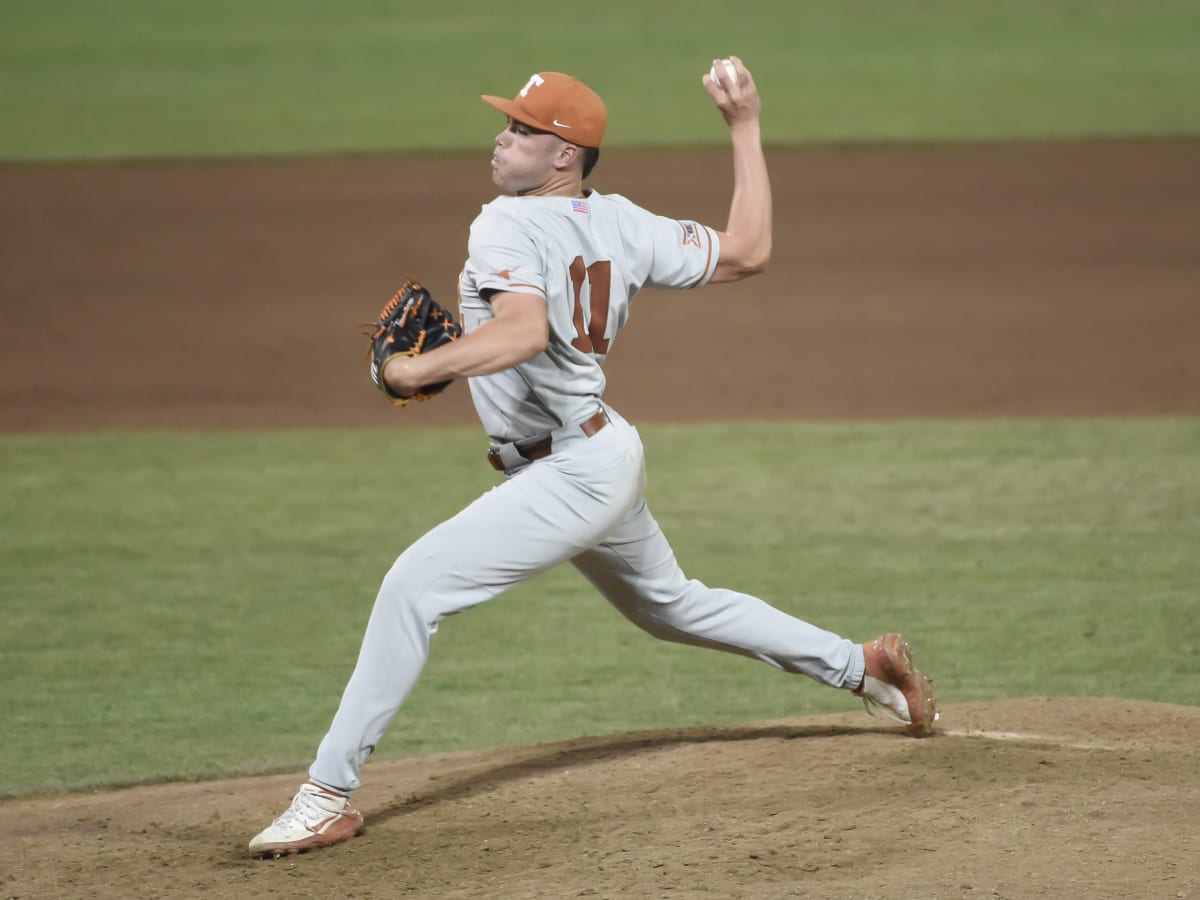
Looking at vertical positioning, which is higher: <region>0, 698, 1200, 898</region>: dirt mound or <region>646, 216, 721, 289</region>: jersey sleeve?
<region>646, 216, 721, 289</region>: jersey sleeve

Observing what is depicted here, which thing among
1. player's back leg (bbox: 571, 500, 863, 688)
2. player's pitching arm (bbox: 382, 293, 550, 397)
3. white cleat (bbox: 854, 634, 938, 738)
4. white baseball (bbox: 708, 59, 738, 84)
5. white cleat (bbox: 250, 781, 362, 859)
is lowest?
white cleat (bbox: 250, 781, 362, 859)

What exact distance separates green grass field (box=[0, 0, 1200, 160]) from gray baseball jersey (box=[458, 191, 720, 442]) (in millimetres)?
11887

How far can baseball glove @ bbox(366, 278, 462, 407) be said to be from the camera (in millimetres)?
3629

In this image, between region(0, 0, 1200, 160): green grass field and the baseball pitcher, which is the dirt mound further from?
region(0, 0, 1200, 160): green grass field

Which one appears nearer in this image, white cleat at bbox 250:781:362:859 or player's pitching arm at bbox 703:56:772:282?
white cleat at bbox 250:781:362:859

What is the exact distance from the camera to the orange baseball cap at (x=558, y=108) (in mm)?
3824

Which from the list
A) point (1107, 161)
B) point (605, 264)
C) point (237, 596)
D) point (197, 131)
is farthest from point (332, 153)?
point (605, 264)

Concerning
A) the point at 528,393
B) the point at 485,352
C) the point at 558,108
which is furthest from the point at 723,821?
the point at 558,108

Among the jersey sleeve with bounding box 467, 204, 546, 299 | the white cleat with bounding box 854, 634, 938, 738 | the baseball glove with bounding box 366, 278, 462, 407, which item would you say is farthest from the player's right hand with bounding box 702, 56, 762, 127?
the white cleat with bounding box 854, 634, 938, 738

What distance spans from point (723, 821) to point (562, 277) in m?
1.31

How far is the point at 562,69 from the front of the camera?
711 inches

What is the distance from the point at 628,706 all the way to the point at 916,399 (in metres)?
4.17

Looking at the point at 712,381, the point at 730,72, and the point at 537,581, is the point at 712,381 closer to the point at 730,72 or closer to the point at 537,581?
the point at 537,581

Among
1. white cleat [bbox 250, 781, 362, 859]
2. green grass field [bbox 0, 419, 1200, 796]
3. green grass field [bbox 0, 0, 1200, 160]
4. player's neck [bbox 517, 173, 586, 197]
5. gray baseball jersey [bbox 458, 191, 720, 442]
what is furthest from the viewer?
green grass field [bbox 0, 0, 1200, 160]
